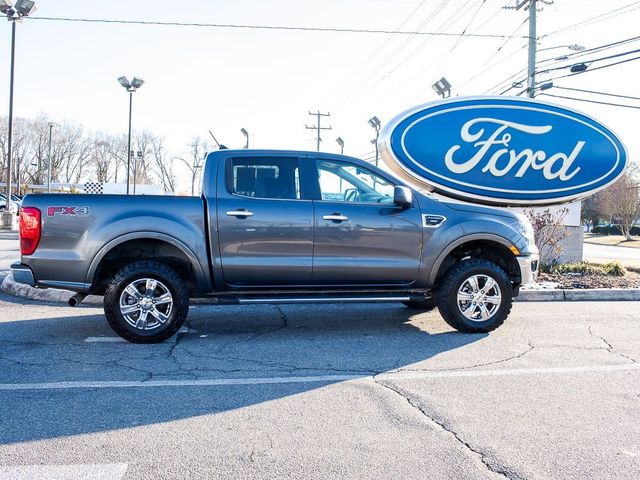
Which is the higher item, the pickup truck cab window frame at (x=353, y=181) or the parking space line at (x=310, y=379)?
the pickup truck cab window frame at (x=353, y=181)

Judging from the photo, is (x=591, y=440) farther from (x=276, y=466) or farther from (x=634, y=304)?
(x=634, y=304)

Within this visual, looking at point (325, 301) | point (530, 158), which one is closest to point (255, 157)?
point (325, 301)

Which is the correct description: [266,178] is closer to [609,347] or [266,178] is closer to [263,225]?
[263,225]

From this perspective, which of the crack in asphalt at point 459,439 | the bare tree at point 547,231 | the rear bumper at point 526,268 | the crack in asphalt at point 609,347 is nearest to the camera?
the crack in asphalt at point 459,439

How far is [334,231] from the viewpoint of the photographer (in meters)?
6.23

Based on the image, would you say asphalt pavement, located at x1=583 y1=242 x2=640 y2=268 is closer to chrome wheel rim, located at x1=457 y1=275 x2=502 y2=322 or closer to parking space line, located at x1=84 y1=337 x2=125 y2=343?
chrome wheel rim, located at x1=457 y1=275 x2=502 y2=322

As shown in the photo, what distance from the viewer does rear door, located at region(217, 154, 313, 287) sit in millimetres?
6055

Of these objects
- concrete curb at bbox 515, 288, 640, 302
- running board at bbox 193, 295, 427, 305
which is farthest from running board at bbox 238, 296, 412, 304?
concrete curb at bbox 515, 288, 640, 302

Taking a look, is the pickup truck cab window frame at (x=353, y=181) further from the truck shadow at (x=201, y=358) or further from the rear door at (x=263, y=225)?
the truck shadow at (x=201, y=358)

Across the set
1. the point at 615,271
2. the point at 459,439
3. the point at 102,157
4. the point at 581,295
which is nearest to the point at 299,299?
the point at 459,439

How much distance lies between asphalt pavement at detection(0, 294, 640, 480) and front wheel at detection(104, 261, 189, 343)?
176mm

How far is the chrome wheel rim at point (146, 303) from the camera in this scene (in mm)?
5887

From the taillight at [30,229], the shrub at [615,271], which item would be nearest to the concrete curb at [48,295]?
the taillight at [30,229]

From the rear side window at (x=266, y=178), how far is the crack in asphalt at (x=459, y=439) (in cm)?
250
